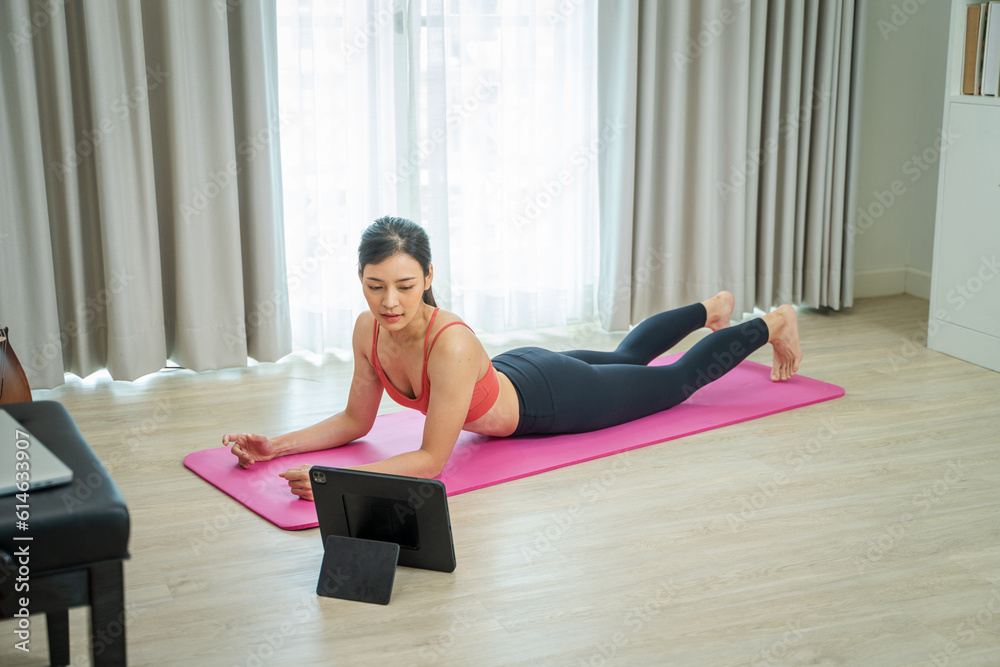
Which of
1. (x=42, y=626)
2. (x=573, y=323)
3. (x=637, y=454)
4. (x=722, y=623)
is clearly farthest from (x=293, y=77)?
(x=722, y=623)

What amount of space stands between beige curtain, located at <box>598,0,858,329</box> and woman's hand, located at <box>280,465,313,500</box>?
1684 mm

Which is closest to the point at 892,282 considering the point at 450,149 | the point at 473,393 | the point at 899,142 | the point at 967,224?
the point at 899,142

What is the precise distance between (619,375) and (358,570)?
1.00 m

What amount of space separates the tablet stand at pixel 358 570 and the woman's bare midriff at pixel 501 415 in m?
0.62

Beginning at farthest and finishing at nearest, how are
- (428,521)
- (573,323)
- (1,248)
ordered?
(573,323) → (1,248) → (428,521)

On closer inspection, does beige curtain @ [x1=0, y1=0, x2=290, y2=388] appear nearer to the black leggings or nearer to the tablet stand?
the black leggings

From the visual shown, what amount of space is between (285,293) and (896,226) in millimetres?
2573

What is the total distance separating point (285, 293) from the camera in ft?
10.3

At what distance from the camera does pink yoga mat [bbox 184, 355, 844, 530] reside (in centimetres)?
220

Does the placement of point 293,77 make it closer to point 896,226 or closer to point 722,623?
point 722,623

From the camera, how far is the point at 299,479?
2080 millimetres

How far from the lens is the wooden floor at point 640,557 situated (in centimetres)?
162

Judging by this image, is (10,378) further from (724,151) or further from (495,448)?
(724,151)

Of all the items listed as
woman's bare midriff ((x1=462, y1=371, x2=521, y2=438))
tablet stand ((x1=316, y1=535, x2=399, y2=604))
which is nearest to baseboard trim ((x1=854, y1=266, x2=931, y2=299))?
woman's bare midriff ((x1=462, y1=371, x2=521, y2=438))
